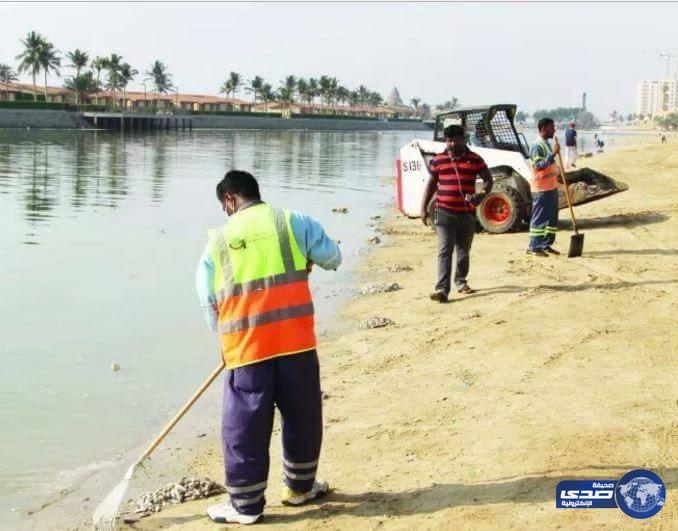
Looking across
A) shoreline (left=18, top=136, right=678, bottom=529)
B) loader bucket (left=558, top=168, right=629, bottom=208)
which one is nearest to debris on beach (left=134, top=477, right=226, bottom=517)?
shoreline (left=18, top=136, right=678, bottom=529)

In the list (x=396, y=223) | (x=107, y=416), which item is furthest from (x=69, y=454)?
(x=396, y=223)

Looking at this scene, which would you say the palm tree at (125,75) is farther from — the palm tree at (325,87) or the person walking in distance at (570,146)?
the person walking in distance at (570,146)

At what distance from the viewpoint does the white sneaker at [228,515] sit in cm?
414

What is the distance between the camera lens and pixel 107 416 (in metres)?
6.50

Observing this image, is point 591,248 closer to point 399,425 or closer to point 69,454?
point 399,425

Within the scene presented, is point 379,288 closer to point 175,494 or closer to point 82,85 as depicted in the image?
point 175,494

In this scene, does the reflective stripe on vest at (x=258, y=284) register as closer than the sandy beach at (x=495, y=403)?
Yes

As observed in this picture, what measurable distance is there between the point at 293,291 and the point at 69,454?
2.75 m

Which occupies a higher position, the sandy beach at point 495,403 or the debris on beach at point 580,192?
the debris on beach at point 580,192

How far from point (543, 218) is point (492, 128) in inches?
133

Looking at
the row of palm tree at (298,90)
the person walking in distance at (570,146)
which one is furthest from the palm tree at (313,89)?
the person walking in distance at (570,146)

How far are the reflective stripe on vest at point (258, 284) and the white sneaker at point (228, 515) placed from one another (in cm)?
81

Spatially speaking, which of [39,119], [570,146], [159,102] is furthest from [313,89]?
[570,146]

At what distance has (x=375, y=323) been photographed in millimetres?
8555
